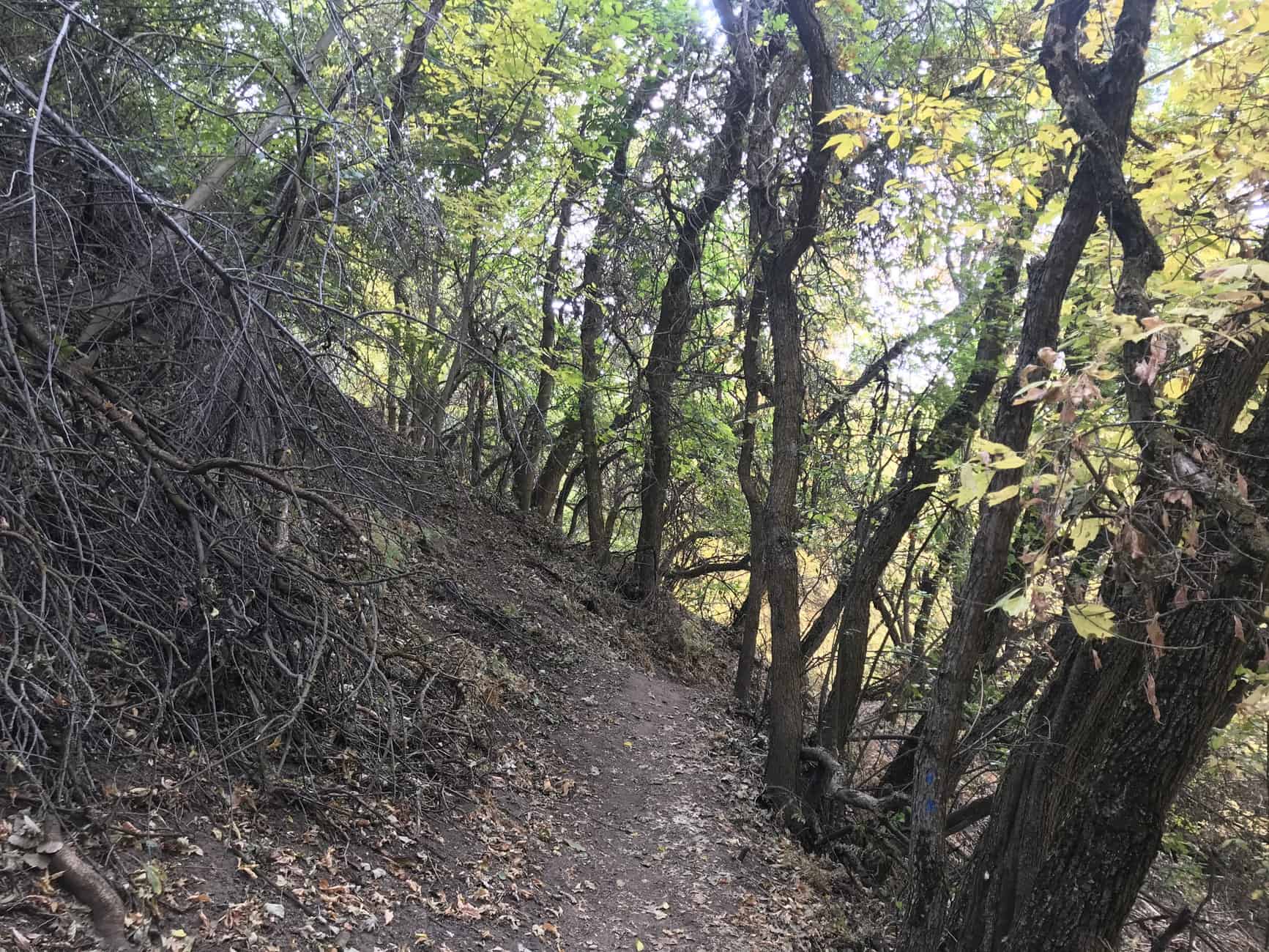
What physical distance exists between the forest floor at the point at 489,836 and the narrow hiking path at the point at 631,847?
0.6 inches

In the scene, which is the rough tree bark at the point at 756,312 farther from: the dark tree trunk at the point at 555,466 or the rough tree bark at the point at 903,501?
the dark tree trunk at the point at 555,466

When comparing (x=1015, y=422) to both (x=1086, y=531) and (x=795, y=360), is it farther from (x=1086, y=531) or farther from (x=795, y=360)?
(x=795, y=360)

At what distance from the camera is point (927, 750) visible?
13.9 ft

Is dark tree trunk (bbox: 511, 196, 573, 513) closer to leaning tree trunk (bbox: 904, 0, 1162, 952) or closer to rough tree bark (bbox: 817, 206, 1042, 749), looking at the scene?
rough tree bark (bbox: 817, 206, 1042, 749)

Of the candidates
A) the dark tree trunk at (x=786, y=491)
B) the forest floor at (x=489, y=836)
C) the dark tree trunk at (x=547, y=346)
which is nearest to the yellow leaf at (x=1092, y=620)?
the forest floor at (x=489, y=836)

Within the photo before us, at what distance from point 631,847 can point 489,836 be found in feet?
4.30

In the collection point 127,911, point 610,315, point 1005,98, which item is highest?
point 1005,98

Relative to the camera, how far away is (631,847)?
562 cm

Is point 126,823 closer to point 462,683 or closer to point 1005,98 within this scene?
point 462,683

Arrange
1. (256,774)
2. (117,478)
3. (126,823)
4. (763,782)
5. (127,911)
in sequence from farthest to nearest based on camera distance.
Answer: (763,782) < (256,774) < (117,478) < (126,823) < (127,911)

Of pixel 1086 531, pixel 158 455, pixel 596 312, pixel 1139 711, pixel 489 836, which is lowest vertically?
pixel 489 836

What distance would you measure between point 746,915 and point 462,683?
2517 millimetres

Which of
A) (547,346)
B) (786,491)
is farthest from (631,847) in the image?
(547,346)

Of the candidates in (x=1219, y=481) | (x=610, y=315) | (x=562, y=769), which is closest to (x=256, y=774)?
(x=562, y=769)
